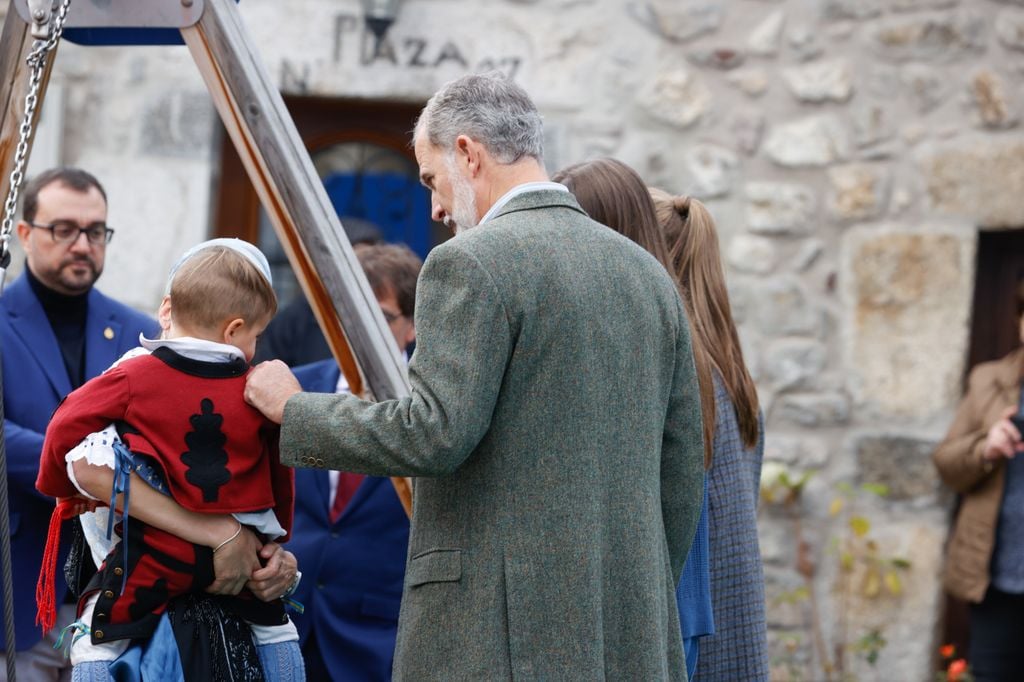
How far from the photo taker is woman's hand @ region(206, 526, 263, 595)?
2213mm

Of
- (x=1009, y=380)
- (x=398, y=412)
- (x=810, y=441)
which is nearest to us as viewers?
(x=398, y=412)

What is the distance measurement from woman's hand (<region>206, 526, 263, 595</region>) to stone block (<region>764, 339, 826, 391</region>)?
3.17 metres

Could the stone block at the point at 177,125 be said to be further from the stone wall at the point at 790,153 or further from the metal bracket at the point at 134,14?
the metal bracket at the point at 134,14

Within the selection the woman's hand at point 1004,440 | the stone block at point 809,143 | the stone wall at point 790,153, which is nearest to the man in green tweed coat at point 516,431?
the woman's hand at point 1004,440

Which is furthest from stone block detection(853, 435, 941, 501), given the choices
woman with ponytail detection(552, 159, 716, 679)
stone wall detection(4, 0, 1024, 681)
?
woman with ponytail detection(552, 159, 716, 679)

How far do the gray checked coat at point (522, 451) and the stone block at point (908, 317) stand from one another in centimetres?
307

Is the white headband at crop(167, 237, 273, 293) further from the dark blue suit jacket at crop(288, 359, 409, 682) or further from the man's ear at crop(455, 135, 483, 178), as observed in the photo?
the dark blue suit jacket at crop(288, 359, 409, 682)

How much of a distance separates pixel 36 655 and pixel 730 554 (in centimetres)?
155

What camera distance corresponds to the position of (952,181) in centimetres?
503

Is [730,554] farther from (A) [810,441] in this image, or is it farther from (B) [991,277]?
(B) [991,277]

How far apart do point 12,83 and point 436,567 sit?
1132 mm

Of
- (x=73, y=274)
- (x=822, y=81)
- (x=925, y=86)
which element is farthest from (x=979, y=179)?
(x=73, y=274)

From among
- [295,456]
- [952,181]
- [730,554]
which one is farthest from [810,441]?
[295,456]

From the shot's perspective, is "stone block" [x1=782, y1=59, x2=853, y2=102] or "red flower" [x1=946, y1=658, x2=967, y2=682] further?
"stone block" [x1=782, y1=59, x2=853, y2=102]
